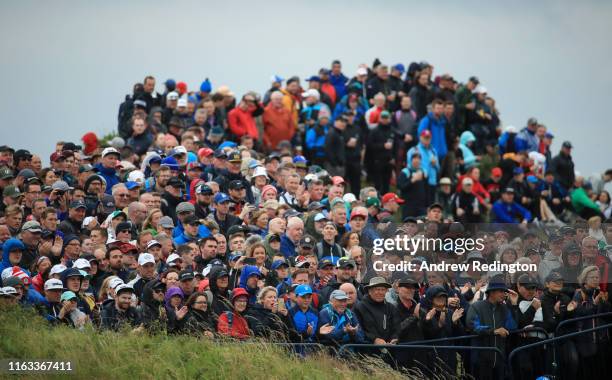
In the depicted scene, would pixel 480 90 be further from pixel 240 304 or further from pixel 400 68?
pixel 240 304

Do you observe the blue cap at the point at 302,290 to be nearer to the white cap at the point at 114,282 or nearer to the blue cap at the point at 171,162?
the white cap at the point at 114,282

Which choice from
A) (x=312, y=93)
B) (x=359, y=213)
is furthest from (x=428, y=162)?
(x=359, y=213)

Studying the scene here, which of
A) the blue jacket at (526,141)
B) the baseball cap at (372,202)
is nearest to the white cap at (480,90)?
the blue jacket at (526,141)

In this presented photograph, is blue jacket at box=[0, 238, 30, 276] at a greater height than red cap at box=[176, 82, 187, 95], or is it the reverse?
red cap at box=[176, 82, 187, 95]

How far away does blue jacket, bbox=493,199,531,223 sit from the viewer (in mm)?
31828

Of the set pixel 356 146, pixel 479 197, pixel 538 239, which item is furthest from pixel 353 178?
pixel 538 239

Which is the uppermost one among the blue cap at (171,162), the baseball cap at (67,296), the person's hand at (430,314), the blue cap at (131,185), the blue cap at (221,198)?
the blue cap at (171,162)

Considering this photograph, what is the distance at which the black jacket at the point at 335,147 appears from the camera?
3153 centimetres

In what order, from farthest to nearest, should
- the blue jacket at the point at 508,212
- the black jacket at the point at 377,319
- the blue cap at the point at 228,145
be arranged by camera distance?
the blue jacket at the point at 508,212 → the blue cap at the point at 228,145 → the black jacket at the point at 377,319

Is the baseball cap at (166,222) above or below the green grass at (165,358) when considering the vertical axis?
above

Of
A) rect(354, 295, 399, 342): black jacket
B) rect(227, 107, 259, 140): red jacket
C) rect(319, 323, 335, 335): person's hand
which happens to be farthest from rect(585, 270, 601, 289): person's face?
rect(227, 107, 259, 140): red jacket

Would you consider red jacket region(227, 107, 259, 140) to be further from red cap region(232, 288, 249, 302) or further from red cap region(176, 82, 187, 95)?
red cap region(232, 288, 249, 302)

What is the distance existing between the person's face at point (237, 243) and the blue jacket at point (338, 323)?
249 cm

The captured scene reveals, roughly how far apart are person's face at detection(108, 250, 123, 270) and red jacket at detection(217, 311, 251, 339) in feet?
7.13
